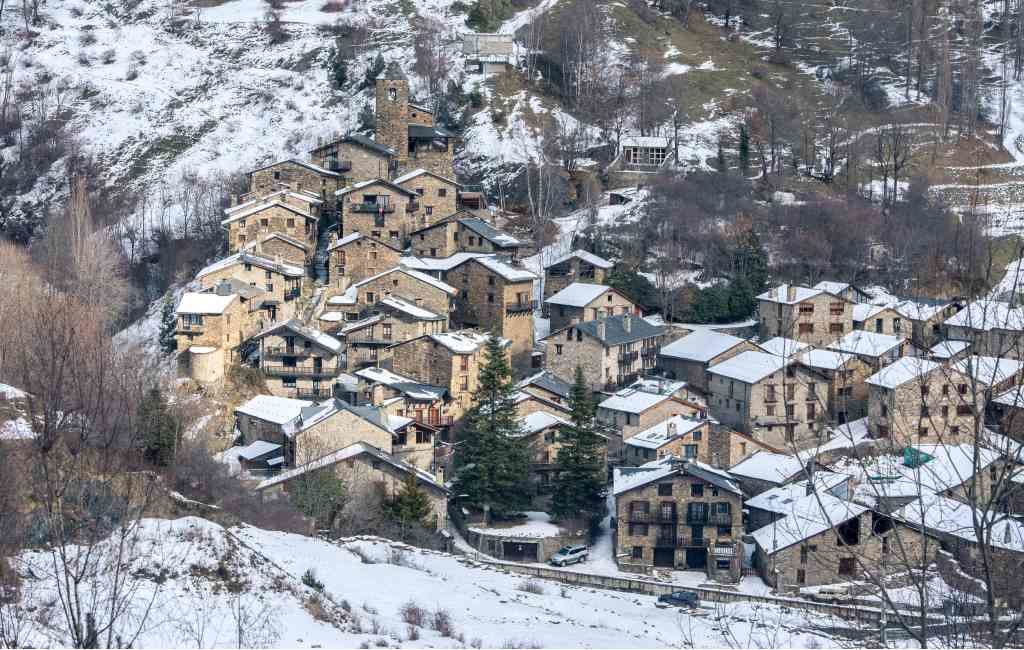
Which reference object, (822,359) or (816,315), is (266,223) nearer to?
(816,315)

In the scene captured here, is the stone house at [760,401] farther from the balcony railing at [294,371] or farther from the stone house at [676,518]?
the balcony railing at [294,371]

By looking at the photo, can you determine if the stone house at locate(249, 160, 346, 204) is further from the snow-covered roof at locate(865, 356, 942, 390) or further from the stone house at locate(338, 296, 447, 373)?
the snow-covered roof at locate(865, 356, 942, 390)

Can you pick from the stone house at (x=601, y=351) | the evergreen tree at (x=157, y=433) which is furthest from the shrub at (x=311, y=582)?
the stone house at (x=601, y=351)

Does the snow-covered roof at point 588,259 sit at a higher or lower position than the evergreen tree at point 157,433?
lower

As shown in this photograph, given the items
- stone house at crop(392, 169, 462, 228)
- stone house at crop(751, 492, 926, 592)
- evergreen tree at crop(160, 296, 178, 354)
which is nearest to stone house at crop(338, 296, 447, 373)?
evergreen tree at crop(160, 296, 178, 354)

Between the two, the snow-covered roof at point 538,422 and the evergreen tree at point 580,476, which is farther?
the snow-covered roof at point 538,422

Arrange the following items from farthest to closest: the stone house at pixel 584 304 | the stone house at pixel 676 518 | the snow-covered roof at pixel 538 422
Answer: the stone house at pixel 584 304, the snow-covered roof at pixel 538 422, the stone house at pixel 676 518
